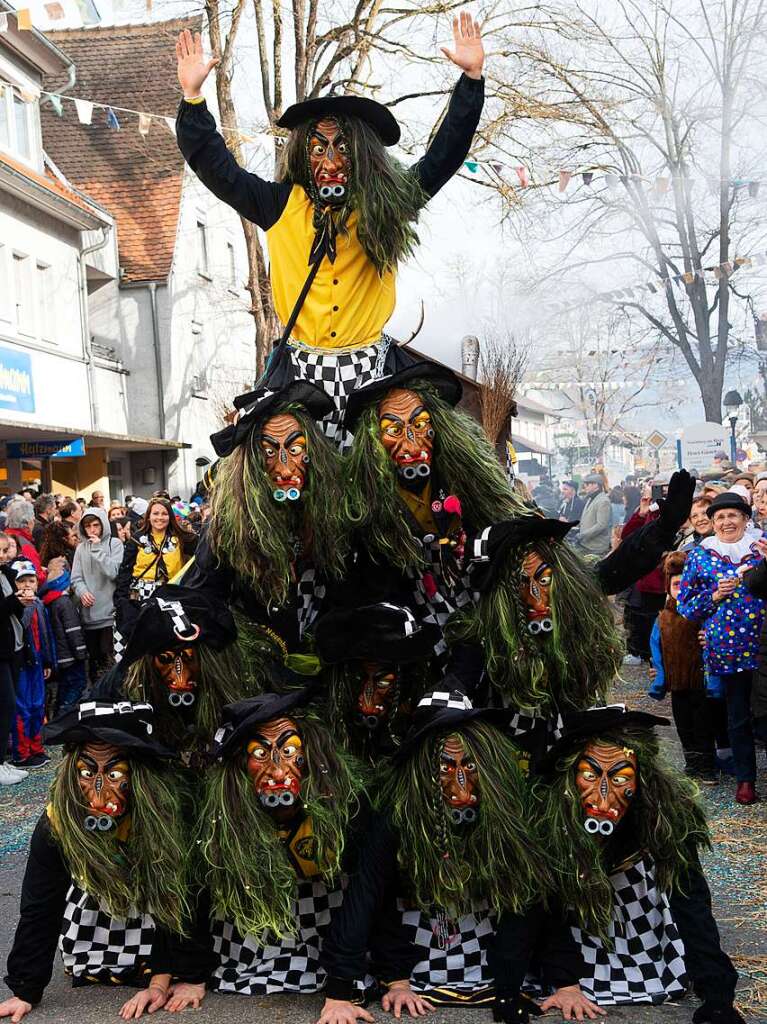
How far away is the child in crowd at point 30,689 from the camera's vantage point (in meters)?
7.46

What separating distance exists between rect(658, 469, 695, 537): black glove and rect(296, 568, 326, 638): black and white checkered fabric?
47.3 inches

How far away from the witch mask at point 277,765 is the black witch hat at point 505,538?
801 mm

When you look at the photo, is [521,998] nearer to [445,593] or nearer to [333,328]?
[445,593]

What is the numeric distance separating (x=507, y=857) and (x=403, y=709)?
710 mm

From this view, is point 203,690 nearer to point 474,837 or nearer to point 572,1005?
point 474,837

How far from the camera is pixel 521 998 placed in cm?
348

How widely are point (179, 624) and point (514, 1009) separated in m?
1.56

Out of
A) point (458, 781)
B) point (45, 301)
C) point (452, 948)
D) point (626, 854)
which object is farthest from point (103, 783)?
point (45, 301)

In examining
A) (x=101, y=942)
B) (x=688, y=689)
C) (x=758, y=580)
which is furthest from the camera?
(x=688, y=689)

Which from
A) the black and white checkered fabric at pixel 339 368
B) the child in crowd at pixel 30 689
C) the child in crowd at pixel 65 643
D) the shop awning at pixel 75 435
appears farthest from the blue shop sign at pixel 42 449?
the black and white checkered fabric at pixel 339 368

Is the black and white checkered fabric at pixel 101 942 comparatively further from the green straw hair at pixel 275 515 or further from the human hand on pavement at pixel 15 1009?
the green straw hair at pixel 275 515

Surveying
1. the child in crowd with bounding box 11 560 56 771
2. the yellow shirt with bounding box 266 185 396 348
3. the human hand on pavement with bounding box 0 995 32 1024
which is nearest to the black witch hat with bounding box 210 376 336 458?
the yellow shirt with bounding box 266 185 396 348

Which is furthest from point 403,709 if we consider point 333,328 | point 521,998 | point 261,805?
point 333,328

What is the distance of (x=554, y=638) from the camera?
376cm
